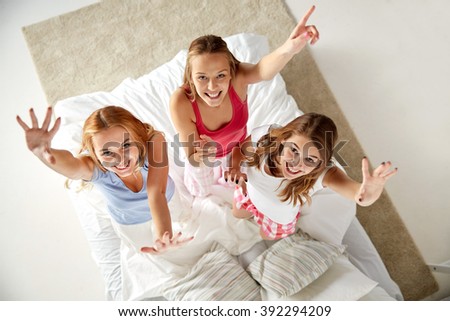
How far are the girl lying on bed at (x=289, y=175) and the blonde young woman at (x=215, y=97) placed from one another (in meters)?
0.09

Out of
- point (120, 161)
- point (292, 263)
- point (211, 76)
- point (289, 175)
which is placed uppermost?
point (211, 76)

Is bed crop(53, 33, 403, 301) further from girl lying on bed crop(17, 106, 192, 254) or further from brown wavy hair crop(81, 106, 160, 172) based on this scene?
brown wavy hair crop(81, 106, 160, 172)

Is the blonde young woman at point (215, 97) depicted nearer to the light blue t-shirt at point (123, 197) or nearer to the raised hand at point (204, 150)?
the raised hand at point (204, 150)

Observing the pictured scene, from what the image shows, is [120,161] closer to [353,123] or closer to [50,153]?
[50,153]

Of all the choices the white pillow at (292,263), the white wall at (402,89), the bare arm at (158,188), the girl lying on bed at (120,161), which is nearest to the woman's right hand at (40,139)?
the girl lying on bed at (120,161)

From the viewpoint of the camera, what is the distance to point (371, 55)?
1976mm

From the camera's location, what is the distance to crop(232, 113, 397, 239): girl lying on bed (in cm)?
107

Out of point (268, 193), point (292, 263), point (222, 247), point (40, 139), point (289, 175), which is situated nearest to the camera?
point (40, 139)

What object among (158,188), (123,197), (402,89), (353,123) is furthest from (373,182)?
(402,89)

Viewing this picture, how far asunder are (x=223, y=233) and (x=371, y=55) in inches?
43.7

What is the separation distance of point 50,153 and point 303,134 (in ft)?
2.02

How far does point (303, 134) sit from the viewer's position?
1.08 m

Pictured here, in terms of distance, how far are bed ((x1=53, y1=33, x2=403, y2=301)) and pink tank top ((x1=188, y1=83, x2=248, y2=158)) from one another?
0.19 meters

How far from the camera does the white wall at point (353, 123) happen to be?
5.63 ft
